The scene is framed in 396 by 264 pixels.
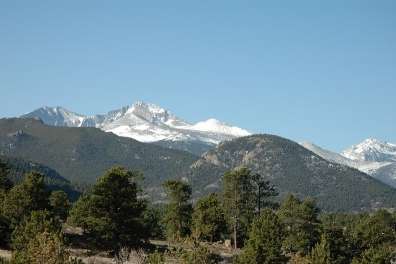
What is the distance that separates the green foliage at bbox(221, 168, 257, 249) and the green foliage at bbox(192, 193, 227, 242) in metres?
1.95

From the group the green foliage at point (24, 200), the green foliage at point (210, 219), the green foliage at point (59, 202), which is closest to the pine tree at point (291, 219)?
the green foliage at point (210, 219)

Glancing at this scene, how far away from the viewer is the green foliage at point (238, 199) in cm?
9762

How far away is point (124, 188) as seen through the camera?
70.2m

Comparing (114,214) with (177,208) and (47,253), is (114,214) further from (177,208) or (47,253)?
(177,208)

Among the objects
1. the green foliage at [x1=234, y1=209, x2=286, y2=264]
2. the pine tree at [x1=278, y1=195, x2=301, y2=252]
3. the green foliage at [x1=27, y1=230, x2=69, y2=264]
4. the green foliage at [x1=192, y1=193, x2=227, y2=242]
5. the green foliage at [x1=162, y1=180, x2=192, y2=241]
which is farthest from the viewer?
the green foliage at [x1=162, y1=180, x2=192, y2=241]

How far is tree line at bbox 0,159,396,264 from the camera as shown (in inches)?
2025

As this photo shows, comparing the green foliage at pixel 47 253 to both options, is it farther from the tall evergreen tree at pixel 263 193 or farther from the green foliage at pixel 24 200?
the tall evergreen tree at pixel 263 193

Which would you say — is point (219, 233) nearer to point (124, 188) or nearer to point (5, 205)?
point (124, 188)

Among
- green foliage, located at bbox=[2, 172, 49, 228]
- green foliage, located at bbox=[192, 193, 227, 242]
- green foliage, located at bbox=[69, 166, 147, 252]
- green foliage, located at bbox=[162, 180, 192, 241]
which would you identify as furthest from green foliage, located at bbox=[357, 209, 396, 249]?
green foliage, located at bbox=[2, 172, 49, 228]

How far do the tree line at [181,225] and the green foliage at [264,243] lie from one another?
13cm

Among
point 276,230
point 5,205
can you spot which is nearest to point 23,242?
point 5,205

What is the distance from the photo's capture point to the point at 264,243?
7819 centimetres

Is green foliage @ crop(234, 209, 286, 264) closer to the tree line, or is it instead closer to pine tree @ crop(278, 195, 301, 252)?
the tree line

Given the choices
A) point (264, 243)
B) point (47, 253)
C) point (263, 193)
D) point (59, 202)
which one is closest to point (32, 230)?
point (47, 253)
